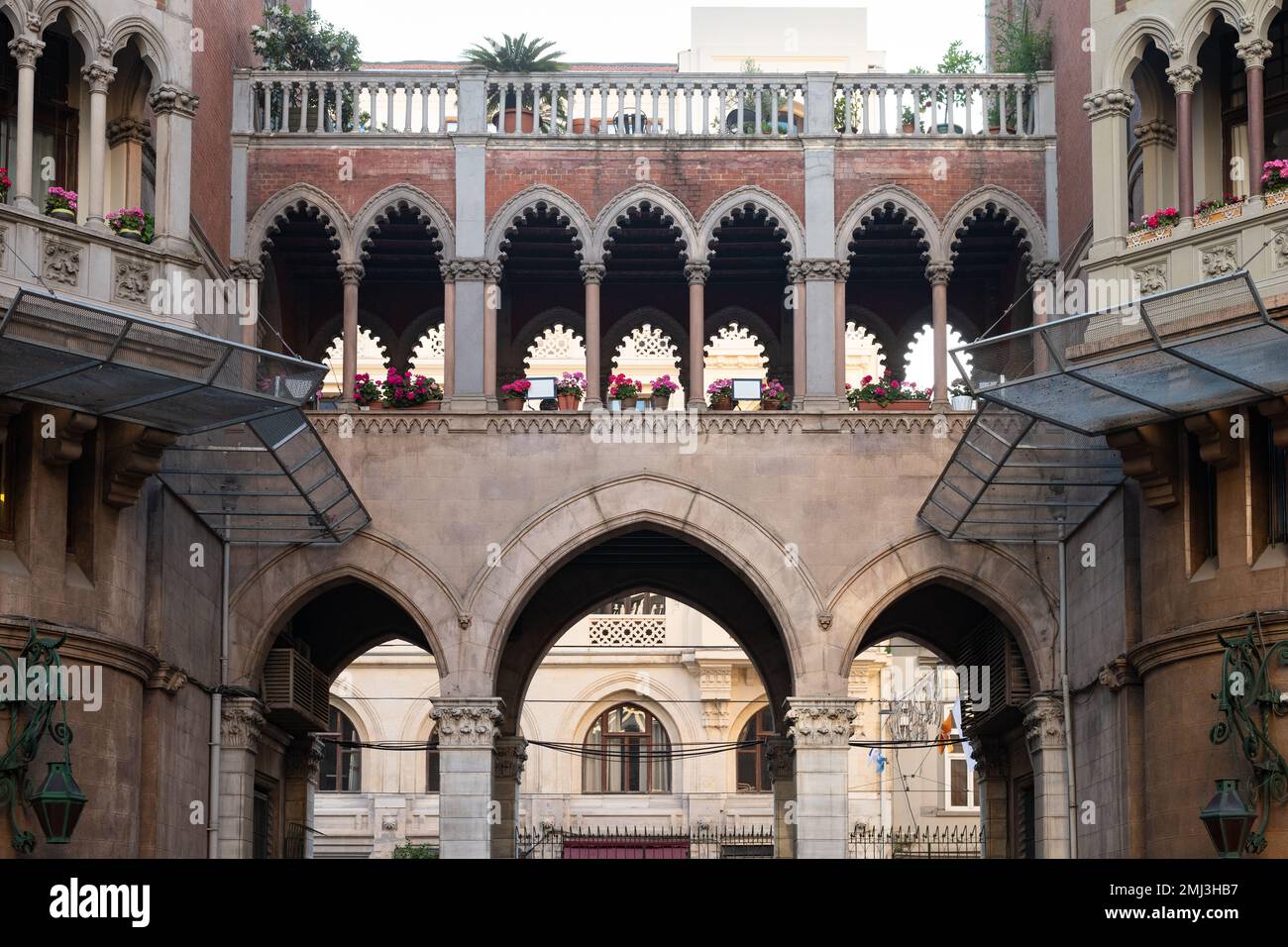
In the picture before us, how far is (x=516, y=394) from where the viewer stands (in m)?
33.5

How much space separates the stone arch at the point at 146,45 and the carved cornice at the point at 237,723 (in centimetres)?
891

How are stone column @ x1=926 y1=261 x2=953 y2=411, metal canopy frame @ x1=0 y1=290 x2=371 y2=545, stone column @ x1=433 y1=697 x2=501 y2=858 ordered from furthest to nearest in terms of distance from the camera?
stone column @ x1=926 y1=261 x2=953 y2=411 < stone column @ x1=433 y1=697 x2=501 y2=858 < metal canopy frame @ x1=0 y1=290 x2=371 y2=545

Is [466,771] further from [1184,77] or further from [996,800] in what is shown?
[1184,77]

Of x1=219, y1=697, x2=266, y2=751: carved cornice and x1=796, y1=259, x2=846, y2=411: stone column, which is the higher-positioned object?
x1=796, y1=259, x2=846, y2=411: stone column

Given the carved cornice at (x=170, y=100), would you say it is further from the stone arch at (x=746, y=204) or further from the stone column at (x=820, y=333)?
the stone column at (x=820, y=333)

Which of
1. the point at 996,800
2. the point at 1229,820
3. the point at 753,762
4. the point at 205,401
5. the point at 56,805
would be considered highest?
the point at 205,401

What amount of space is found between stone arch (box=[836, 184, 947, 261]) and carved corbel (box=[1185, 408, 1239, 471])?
9160 millimetres

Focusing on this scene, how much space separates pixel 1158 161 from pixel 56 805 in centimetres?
1579

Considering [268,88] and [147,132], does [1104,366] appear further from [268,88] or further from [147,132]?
[268,88]

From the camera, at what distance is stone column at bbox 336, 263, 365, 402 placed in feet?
108

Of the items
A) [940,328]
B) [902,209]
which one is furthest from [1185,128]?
[902,209]

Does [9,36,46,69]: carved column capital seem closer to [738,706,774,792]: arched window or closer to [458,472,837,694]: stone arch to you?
[458,472,837,694]: stone arch

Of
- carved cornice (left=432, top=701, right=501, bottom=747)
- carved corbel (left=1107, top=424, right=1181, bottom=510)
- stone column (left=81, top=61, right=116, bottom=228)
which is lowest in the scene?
carved cornice (left=432, top=701, right=501, bottom=747)

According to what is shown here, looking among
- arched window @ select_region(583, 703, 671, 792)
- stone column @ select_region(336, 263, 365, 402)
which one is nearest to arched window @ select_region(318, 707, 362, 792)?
arched window @ select_region(583, 703, 671, 792)
